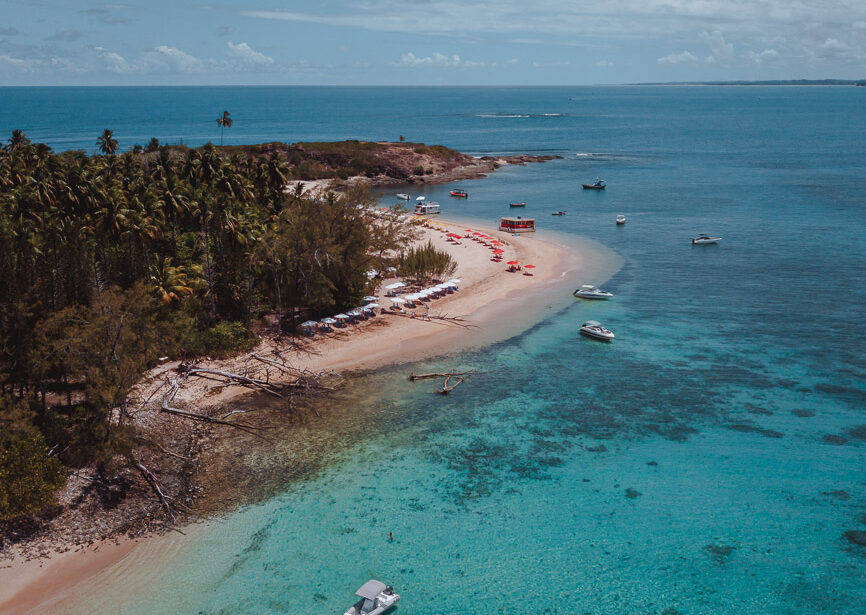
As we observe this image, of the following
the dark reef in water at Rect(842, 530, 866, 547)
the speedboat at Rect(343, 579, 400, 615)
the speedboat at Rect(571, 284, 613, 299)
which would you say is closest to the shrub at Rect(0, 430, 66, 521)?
the speedboat at Rect(343, 579, 400, 615)

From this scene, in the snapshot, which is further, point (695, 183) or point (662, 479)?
point (695, 183)

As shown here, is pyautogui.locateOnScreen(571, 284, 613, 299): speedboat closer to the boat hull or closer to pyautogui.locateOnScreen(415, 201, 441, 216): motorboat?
the boat hull

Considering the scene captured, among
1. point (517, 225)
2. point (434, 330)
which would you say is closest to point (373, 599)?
point (434, 330)

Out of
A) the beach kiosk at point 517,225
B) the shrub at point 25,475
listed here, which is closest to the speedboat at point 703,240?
the beach kiosk at point 517,225

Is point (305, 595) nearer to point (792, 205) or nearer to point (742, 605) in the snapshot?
point (742, 605)

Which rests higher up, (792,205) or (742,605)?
(792,205)

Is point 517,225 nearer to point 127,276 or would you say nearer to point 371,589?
point 127,276

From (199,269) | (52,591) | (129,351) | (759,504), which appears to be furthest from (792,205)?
(52,591)
